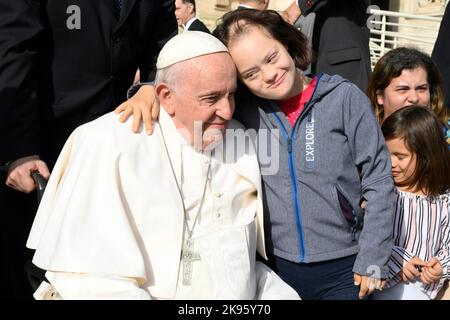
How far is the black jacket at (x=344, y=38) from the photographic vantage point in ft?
12.7

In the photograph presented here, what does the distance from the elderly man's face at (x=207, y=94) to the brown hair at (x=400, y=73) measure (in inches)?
56.9

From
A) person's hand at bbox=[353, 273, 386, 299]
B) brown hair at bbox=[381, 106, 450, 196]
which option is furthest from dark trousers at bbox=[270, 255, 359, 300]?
brown hair at bbox=[381, 106, 450, 196]

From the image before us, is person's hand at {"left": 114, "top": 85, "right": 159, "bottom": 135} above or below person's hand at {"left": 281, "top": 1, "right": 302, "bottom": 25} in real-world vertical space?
above

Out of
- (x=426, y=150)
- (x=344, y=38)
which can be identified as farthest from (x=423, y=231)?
(x=344, y=38)

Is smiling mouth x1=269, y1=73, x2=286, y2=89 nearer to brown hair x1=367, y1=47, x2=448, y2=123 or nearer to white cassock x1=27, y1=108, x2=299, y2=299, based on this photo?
white cassock x1=27, y1=108, x2=299, y2=299

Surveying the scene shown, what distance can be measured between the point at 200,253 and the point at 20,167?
0.93 meters

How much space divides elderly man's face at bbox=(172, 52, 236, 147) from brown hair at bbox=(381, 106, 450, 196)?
103cm

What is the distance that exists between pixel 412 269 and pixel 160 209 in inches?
49.1

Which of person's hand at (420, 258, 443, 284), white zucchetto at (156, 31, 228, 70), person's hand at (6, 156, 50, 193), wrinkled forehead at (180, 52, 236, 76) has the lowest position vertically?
person's hand at (420, 258, 443, 284)

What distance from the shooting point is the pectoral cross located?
2236 millimetres

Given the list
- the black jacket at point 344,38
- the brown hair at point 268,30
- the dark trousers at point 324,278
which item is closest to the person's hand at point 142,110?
the brown hair at point 268,30

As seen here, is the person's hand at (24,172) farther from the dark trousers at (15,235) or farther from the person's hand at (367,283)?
the person's hand at (367,283)
